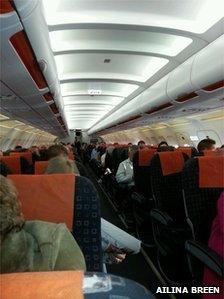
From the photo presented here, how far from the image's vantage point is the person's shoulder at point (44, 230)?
1.48m

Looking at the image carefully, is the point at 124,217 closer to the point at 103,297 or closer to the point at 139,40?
the point at 139,40

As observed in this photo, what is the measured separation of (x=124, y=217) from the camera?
7254mm

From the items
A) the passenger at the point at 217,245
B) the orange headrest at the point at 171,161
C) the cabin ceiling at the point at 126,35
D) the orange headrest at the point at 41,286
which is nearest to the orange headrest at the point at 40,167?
the orange headrest at the point at 171,161

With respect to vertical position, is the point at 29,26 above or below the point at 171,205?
above

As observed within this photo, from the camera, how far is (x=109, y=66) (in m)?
A: 6.86

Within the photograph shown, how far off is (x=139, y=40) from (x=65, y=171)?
2490mm

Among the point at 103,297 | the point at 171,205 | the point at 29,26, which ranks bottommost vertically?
the point at 171,205

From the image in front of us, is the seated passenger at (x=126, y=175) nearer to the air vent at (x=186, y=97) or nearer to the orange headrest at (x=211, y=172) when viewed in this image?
the air vent at (x=186, y=97)

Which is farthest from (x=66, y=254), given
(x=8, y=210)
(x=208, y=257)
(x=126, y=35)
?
(x=126, y=35)

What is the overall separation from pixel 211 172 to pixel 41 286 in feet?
8.38

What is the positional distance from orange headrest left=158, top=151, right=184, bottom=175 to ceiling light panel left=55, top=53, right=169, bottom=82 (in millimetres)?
2168

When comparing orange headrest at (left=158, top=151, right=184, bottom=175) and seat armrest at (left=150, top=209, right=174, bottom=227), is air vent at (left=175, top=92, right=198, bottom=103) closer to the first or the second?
orange headrest at (left=158, top=151, right=184, bottom=175)

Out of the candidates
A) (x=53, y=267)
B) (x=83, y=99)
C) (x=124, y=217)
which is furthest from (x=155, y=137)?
(x=53, y=267)

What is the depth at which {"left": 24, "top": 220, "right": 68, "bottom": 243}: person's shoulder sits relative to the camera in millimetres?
1481
